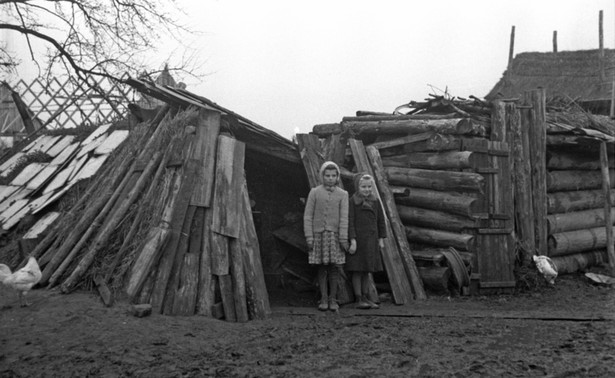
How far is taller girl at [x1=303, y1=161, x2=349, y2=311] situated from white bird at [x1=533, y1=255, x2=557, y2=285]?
11.2 ft

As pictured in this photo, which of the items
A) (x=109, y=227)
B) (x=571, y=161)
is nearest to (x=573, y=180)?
(x=571, y=161)

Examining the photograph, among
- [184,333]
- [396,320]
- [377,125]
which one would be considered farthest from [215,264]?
[377,125]

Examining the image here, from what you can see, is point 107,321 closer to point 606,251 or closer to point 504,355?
point 504,355

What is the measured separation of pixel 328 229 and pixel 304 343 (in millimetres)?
2169

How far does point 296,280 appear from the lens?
9.49 metres

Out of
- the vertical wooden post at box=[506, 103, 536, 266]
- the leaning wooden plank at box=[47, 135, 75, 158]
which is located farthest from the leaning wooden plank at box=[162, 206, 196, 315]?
the leaning wooden plank at box=[47, 135, 75, 158]

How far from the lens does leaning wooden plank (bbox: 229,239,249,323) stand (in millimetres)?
7062

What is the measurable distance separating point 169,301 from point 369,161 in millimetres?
4023

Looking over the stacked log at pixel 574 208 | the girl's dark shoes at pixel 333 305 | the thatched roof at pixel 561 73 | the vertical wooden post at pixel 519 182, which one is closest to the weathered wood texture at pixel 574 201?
the stacked log at pixel 574 208

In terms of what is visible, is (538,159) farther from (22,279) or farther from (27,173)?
(27,173)

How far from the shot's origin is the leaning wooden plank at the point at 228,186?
24.4 feet

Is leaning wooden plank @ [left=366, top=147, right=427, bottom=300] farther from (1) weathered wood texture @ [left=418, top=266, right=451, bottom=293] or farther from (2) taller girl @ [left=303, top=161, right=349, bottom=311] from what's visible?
(2) taller girl @ [left=303, top=161, right=349, bottom=311]

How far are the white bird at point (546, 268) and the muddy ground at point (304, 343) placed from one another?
63.6 inches

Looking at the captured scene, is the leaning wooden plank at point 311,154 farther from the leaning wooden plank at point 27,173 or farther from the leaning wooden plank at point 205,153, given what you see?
the leaning wooden plank at point 27,173
